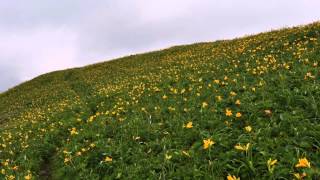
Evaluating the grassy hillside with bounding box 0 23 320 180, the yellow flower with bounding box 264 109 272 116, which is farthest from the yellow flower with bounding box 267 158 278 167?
the yellow flower with bounding box 264 109 272 116

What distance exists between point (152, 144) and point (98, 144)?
5.83 ft

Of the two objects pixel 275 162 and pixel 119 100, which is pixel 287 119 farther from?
pixel 119 100

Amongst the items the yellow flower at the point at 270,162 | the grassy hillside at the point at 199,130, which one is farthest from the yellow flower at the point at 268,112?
the yellow flower at the point at 270,162

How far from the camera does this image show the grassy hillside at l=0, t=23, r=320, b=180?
316 inches

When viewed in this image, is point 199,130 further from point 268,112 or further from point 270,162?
point 270,162

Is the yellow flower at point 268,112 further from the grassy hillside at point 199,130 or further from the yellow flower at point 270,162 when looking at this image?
the yellow flower at point 270,162

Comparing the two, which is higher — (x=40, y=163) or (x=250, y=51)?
(x=250, y=51)

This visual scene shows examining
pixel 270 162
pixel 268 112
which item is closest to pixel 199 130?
pixel 268 112

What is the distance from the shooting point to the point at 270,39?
22609 mm

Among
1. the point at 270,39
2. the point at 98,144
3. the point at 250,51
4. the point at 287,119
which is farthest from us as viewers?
the point at 270,39

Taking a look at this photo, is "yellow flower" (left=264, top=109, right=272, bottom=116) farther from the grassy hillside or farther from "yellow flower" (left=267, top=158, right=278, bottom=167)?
"yellow flower" (left=267, top=158, right=278, bottom=167)

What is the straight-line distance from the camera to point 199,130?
10.2m

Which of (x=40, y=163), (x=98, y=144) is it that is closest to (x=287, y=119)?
(x=98, y=144)

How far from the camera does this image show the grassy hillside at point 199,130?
8023 millimetres
